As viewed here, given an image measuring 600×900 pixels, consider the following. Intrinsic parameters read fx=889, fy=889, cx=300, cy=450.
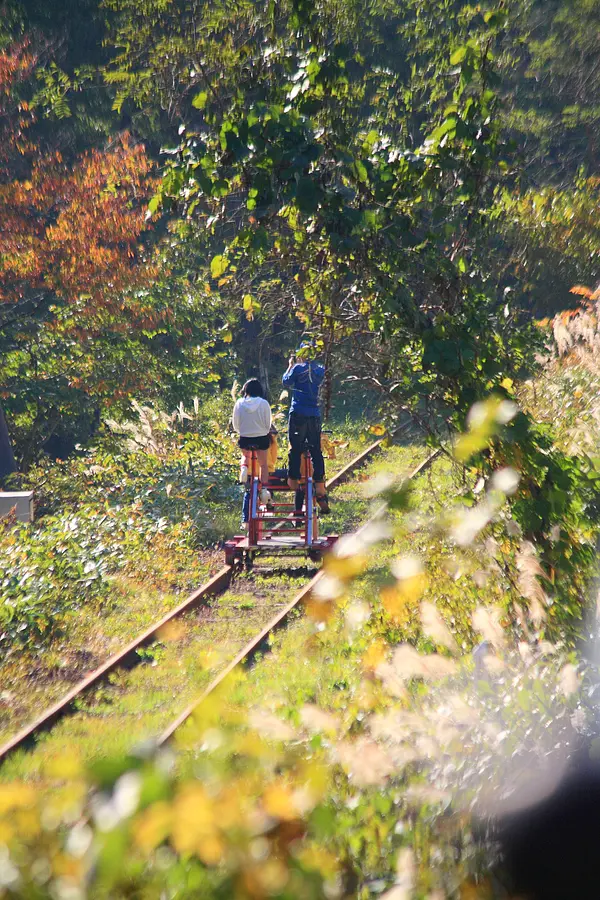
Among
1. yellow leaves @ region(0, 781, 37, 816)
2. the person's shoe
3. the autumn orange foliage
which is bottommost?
yellow leaves @ region(0, 781, 37, 816)

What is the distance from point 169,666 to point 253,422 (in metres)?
4.52

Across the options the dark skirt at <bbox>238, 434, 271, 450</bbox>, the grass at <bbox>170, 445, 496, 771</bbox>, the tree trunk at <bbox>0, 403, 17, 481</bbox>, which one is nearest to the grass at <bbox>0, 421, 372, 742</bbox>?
the grass at <bbox>170, 445, 496, 771</bbox>

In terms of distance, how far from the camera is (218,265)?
605 centimetres

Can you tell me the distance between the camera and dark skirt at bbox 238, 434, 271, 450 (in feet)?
39.3

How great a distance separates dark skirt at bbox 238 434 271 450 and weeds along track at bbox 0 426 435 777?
5.76 feet

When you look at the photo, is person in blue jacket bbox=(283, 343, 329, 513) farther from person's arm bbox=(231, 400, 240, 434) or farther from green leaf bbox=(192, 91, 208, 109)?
green leaf bbox=(192, 91, 208, 109)

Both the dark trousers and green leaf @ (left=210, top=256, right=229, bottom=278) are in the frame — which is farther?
the dark trousers

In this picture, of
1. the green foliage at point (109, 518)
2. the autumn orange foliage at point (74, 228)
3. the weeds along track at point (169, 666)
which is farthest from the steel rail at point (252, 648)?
the autumn orange foliage at point (74, 228)

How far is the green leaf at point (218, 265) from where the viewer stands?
604 cm

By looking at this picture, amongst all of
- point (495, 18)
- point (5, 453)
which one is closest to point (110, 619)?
point (495, 18)

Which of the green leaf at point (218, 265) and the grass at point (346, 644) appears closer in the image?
the grass at point (346, 644)

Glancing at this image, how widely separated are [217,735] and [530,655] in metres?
2.31

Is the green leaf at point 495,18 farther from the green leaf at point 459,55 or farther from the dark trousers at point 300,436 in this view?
the dark trousers at point 300,436

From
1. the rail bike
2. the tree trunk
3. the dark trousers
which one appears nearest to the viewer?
the rail bike
